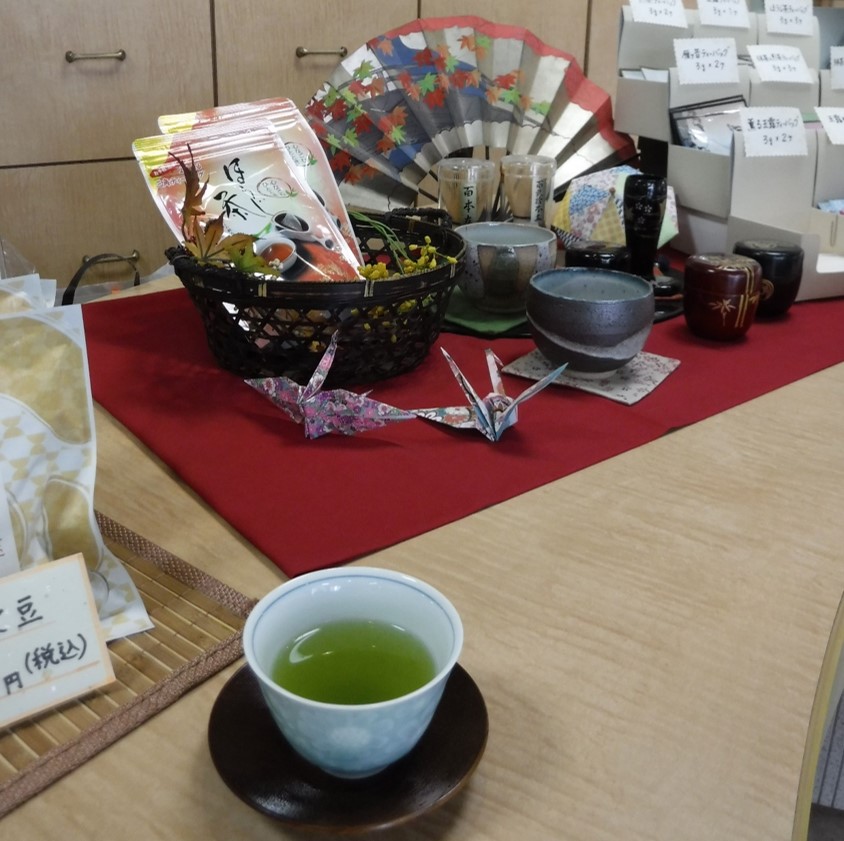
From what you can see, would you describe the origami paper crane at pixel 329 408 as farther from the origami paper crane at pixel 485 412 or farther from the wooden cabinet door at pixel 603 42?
the wooden cabinet door at pixel 603 42

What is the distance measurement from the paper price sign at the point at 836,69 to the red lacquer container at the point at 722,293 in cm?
67

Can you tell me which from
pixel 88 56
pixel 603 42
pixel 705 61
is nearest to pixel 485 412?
pixel 705 61

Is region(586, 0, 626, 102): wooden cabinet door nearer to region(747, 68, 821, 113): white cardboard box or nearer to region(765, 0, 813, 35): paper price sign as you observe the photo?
region(765, 0, 813, 35): paper price sign

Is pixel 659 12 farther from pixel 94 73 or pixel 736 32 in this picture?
pixel 94 73

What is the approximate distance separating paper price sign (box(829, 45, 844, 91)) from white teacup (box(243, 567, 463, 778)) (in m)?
1.42

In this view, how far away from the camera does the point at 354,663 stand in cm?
46

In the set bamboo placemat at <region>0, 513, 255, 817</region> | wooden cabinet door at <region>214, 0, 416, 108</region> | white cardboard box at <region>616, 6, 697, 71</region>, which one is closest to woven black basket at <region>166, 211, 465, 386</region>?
bamboo placemat at <region>0, 513, 255, 817</region>

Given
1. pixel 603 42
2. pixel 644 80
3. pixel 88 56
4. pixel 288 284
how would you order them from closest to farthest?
pixel 288 284 → pixel 644 80 → pixel 88 56 → pixel 603 42

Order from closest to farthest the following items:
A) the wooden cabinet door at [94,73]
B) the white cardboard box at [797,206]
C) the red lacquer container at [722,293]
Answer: the red lacquer container at [722,293] < the white cardboard box at [797,206] < the wooden cabinet door at [94,73]

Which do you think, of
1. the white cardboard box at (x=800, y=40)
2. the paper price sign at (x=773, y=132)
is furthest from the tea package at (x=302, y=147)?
the white cardboard box at (x=800, y=40)

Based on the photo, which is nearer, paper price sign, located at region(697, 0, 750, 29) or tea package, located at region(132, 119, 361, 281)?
tea package, located at region(132, 119, 361, 281)

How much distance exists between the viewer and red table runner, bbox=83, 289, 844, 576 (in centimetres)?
69

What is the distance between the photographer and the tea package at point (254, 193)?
0.92 metres

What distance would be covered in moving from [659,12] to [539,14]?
49.0 inches
